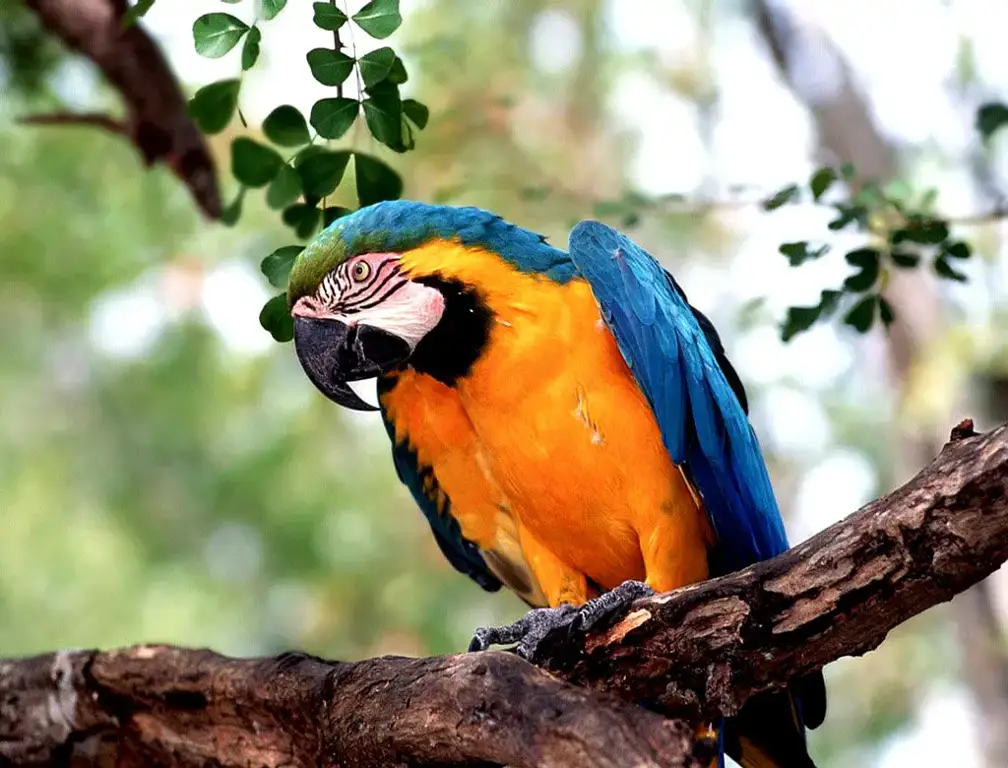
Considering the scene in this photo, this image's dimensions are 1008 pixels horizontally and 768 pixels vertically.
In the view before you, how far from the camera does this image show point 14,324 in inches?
289

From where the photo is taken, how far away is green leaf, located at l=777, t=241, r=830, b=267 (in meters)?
2.41

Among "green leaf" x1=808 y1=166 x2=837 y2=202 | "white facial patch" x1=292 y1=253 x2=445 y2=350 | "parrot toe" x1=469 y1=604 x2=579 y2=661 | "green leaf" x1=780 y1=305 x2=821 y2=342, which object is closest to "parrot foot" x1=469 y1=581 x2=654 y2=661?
"parrot toe" x1=469 y1=604 x2=579 y2=661

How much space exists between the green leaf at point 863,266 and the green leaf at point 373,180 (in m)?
1.05

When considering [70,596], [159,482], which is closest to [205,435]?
[159,482]

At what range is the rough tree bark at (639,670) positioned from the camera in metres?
1.59

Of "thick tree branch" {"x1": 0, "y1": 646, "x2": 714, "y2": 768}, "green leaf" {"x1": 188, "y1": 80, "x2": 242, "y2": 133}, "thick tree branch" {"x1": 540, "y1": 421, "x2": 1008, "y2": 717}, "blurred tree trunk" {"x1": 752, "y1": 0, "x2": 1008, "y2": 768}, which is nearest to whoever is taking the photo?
"thick tree branch" {"x1": 540, "y1": 421, "x2": 1008, "y2": 717}

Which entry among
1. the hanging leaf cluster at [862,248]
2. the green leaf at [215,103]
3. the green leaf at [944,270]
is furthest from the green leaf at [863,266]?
the green leaf at [215,103]

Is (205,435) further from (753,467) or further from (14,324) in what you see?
(753,467)

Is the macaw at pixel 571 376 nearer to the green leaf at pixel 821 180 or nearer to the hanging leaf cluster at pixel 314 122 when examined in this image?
the hanging leaf cluster at pixel 314 122

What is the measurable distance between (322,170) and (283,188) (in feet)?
0.52

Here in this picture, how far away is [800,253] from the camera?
2410mm

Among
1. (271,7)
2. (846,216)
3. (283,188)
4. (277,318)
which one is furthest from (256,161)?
(846,216)

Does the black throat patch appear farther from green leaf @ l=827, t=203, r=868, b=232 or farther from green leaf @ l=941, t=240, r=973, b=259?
green leaf @ l=941, t=240, r=973, b=259

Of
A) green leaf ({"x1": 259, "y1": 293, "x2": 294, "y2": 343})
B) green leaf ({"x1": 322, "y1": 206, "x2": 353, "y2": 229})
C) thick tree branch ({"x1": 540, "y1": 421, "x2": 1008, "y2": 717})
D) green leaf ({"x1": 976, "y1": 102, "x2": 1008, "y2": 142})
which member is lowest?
thick tree branch ({"x1": 540, "y1": 421, "x2": 1008, "y2": 717})
